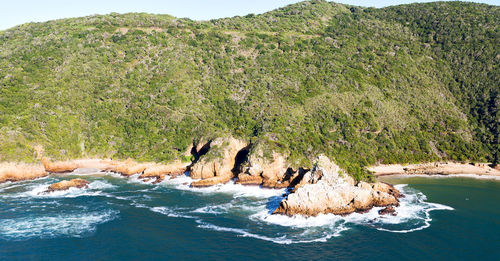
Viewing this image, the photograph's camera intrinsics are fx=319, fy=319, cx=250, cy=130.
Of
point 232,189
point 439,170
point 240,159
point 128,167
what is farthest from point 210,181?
point 439,170

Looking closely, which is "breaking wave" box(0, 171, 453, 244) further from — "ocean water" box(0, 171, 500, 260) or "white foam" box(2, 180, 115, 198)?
"ocean water" box(0, 171, 500, 260)

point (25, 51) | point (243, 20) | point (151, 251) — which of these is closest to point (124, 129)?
point (25, 51)

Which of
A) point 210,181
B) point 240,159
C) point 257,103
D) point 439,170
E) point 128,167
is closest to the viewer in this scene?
point 210,181

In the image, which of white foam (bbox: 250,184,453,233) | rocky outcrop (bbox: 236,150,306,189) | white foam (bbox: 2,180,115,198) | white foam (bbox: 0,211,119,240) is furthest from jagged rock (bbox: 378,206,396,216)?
white foam (bbox: 2,180,115,198)

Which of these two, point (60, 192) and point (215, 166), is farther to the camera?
point (215, 166)

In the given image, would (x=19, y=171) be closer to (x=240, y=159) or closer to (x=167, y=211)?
(x=167, y=211)

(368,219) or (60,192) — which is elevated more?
(60,192)
